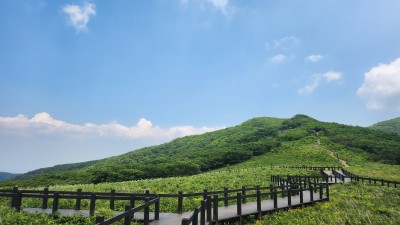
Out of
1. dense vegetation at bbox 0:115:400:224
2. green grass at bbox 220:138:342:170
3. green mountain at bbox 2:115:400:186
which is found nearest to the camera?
dense vegetation at bbox 0:115:400:224

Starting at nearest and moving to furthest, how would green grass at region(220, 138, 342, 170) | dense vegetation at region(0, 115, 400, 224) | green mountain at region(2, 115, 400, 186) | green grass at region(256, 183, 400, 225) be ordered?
green grass at region(256, 183, 400, 225) → dense vegetation at region(0, 115, 400, 224) → green mountain at region(2, 115, 400, 186) → green grass at region(220, 138, 342, 170)

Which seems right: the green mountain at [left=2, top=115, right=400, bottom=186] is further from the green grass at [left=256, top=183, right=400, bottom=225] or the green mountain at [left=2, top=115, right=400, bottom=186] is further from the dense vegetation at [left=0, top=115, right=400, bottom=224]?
the green grass at [left=256, top=183, right=400, bottom=225]

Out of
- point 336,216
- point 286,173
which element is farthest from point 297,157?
point 336,216

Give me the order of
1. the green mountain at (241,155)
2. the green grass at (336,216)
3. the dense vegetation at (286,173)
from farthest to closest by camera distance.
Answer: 1. the green mountain at (241,155)
2. the dense vegetation at (286,173)
3. the green grass at (336,216)

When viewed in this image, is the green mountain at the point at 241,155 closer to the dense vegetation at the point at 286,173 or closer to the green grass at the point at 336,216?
the dense vegetation at the point at 286,173

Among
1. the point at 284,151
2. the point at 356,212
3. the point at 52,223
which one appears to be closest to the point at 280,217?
the point at 356,212

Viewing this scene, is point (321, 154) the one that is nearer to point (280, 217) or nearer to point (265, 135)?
point (265, 135)

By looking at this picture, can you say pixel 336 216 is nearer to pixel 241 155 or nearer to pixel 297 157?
pixel 297 157

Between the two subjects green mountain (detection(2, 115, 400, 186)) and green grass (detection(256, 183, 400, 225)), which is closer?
green grass (detection(256, 183, 400, 225))

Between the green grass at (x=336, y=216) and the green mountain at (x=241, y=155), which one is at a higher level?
the green mountain at (x=241, y=155)

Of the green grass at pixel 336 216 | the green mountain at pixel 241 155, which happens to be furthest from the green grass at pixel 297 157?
the green grass at pixel 336 216

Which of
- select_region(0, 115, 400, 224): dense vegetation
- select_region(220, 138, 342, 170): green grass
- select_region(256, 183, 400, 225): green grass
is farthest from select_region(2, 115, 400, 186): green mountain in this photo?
select_region(256, 183, 400, 225): green grass

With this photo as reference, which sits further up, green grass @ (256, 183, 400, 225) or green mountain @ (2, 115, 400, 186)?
green mountain @ (2, 115, 400, 186)

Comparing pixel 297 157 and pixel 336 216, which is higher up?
pixel 297 157
